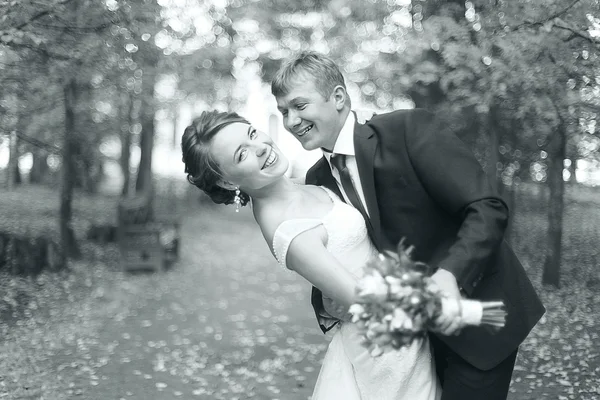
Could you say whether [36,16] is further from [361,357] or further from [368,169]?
[361,357]

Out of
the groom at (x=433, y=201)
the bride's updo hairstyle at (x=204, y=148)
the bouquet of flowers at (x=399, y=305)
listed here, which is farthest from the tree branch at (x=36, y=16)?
Answer: the bouquet of flowers at (x=399, y=305)

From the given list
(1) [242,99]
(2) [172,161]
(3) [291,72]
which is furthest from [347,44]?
(2) [172,161]

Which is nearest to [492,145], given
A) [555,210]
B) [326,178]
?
[555,210]

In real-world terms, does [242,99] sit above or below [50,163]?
above

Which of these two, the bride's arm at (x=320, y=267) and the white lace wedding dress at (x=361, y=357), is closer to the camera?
the bride's arm at (x=320, y=267)

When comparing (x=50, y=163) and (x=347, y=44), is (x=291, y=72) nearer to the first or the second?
(x=347, y=44)

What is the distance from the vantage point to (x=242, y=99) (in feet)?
66.2

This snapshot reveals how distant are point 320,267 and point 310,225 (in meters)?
0.23

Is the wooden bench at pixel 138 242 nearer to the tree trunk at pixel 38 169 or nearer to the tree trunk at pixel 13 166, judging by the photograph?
the tree trunk at pixel 38 169

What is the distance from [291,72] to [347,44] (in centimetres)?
1012

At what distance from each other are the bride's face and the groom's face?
143 millimetres

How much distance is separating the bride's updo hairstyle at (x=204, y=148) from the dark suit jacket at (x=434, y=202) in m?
0.59

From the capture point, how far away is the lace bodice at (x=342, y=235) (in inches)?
103

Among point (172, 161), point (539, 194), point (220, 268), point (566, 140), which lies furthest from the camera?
point (172, 161)
